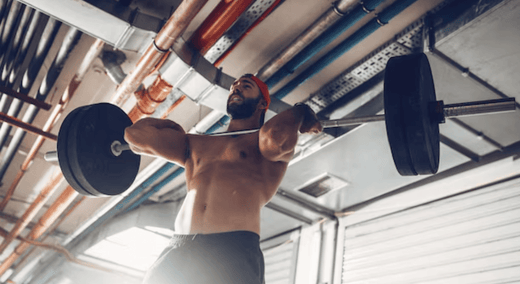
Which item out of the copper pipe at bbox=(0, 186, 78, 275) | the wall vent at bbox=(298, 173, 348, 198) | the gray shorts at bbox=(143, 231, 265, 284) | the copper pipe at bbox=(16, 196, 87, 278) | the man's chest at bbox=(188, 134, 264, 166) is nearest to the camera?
the gray shorts at bbox=(143, 231, 265, 284)

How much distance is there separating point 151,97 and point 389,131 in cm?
182

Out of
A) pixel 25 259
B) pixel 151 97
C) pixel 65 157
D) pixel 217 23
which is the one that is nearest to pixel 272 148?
pixel 65 157

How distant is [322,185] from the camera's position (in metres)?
3.96

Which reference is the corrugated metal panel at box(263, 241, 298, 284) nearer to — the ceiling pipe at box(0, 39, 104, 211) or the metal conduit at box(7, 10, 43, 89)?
the ceiling pipe at box(0, 39, 104, 211)

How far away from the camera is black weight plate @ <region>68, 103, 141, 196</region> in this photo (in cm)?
196

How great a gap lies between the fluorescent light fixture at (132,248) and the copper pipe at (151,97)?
2287 mm

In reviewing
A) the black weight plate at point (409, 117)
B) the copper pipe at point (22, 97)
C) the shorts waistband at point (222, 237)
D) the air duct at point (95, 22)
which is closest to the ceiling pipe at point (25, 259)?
the copper pipe at point (22, 97)

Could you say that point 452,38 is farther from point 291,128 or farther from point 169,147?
point 169,147

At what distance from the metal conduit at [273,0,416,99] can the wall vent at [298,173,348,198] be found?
3.30 ft

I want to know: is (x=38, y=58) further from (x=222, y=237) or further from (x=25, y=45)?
(x=222, y=237)

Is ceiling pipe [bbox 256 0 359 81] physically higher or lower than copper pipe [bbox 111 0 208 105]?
higher

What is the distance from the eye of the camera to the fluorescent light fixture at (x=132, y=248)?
5285 mm

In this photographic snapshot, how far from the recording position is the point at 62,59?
3.17m

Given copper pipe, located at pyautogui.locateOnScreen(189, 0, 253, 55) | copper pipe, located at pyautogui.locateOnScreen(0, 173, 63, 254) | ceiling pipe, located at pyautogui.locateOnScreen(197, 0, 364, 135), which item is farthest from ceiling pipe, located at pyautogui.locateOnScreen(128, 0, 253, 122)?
copper pipe, located at pyautogui.locateOnScreen(0, 173, 63, 254)
